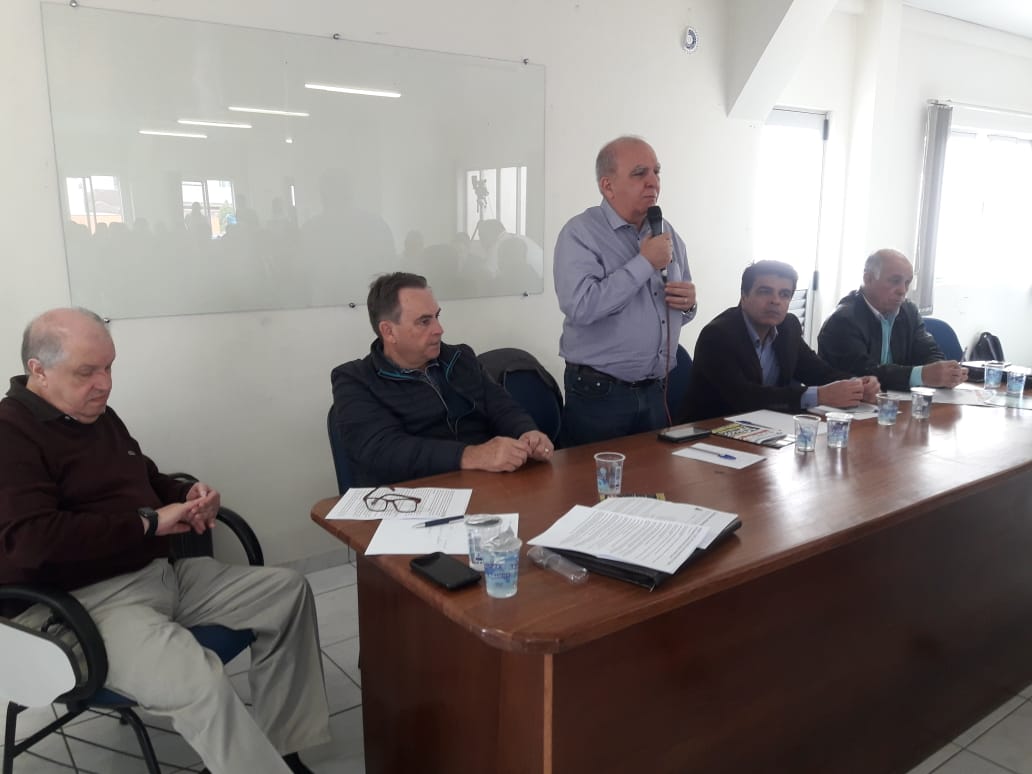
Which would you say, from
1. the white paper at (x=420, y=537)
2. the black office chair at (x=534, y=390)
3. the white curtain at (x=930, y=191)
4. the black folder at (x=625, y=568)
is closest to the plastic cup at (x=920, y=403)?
the black office chair at (x=534, y=390)

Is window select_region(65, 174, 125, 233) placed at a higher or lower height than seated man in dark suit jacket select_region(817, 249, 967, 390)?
higher

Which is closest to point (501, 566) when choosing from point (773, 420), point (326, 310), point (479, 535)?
point (479, 535)

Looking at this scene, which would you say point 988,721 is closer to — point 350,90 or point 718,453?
point 718,453

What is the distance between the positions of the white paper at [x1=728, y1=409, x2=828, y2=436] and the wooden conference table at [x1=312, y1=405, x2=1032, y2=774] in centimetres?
14

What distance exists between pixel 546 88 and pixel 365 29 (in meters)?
0.93

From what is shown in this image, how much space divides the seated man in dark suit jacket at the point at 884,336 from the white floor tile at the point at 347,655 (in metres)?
2.21

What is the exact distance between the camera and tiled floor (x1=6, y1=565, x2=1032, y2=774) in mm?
2068

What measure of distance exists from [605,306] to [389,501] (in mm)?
1012

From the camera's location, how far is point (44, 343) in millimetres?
1756

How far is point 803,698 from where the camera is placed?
5.86 ft

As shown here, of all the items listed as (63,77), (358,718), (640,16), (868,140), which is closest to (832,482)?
(358,718)

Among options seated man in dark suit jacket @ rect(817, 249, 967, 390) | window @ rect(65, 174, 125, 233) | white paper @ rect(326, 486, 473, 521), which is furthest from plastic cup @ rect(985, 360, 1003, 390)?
window @ rect(65, 174, 125, 233)

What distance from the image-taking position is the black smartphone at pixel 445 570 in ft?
4.35

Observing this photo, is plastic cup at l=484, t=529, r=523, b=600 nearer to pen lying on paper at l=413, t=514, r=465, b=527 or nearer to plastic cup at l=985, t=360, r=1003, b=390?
pen lying on paper at l=413, t=514, r=465, b=527
